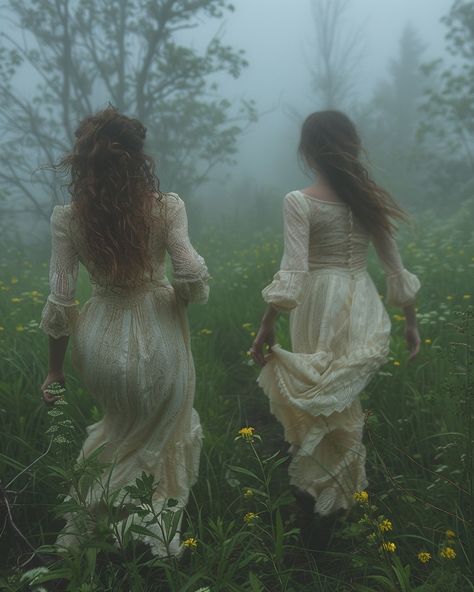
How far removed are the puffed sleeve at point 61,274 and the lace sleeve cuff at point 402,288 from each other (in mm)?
1308

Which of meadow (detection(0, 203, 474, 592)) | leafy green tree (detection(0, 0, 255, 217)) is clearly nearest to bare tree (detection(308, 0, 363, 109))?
leafy green tree (detection(0, 0, 255, 217))

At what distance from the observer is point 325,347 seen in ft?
6.77

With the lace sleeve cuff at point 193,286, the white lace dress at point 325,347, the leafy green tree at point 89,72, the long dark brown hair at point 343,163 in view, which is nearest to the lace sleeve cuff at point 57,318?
the lace sleeve cuff at point 193,286

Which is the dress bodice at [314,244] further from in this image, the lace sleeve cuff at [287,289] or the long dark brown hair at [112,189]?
the long dark brown hair at [112,189]

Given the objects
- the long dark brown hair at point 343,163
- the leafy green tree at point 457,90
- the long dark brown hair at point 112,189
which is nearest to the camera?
the long dark brown hair at point 112,189

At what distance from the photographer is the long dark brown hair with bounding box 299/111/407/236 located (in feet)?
6.79

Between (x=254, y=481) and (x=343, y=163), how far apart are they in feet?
4.31

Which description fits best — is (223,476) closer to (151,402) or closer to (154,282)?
(151,402)

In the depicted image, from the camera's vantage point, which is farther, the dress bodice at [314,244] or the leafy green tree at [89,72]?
the leafy green tree at [89,72]

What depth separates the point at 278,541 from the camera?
1428 mm

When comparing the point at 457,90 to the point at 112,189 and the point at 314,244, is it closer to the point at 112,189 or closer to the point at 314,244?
the point at 314,244

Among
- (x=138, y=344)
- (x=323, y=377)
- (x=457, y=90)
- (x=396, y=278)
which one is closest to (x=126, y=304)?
(x=138, y=344)

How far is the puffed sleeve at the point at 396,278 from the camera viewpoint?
7.41 feet

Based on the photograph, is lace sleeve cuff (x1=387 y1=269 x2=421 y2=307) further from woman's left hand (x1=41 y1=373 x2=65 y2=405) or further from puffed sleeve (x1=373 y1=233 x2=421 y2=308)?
woman's left hand (x1=41 y1=373 x2=65 y2=405)
